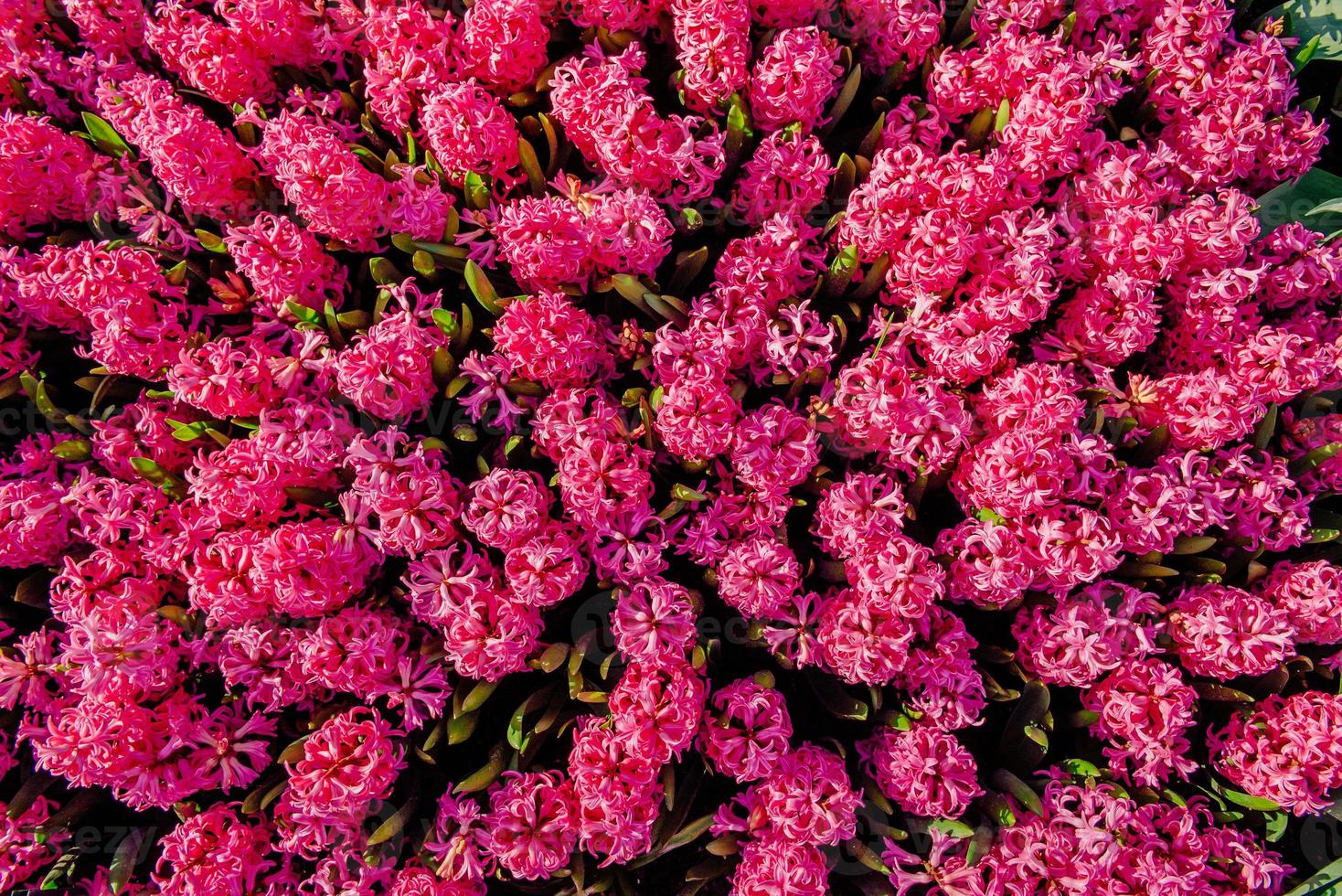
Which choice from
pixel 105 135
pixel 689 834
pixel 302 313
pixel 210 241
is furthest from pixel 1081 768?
pixel 105 135

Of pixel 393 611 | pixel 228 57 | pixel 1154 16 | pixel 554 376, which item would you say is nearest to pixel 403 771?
pixel 393 611

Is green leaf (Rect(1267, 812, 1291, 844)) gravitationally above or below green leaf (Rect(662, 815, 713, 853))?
above

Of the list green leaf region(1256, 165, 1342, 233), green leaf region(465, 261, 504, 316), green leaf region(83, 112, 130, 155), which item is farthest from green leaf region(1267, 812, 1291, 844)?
green leaf region(83, 112, 130, 155)

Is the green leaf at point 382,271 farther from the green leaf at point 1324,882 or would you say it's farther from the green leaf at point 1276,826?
the green leaf at point 1324,882

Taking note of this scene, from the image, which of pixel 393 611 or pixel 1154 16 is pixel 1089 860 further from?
pixel 1154 16

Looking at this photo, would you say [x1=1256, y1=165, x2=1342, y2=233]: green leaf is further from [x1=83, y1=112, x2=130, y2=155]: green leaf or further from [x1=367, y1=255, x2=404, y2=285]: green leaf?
[x1=83, y1=112, x2=130, y2=155]: green leaf

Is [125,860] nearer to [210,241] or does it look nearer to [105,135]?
[210,241]
